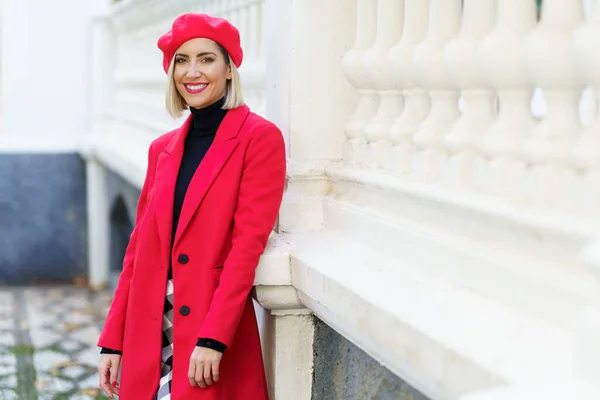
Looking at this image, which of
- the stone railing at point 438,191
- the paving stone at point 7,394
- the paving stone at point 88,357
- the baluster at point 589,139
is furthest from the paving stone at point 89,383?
the baluster at point 589,139

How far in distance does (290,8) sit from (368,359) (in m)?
1.05

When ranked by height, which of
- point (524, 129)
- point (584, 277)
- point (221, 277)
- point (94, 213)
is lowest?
point (94, 213)

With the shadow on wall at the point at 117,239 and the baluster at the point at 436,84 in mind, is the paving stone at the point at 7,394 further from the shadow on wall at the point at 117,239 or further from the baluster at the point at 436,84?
the baluster at the point at 436,84

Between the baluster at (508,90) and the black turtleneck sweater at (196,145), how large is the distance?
1005 millimetres

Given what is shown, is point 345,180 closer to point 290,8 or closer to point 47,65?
point 290,8

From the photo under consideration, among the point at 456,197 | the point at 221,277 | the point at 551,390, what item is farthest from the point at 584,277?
the point at 221,277

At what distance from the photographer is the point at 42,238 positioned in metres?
8.96

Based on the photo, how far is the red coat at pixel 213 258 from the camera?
246 cm

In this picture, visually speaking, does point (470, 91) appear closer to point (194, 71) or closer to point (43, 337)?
point (194, 71)

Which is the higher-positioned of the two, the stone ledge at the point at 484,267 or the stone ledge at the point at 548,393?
the stone ledge at the point at 484,267

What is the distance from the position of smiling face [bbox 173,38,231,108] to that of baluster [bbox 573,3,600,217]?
4.24ft

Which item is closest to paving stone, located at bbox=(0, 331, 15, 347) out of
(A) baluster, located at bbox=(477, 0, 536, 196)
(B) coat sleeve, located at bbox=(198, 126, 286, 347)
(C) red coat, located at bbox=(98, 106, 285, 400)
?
(C) red coat, located at bbox=(98, 106, 285, 400)

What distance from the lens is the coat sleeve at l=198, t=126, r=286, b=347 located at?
242cm

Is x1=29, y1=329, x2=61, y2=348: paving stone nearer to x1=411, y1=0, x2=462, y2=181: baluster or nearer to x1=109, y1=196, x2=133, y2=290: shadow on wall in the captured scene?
x1=109, y1=196, x2=133, y2=290: shadow on wall
